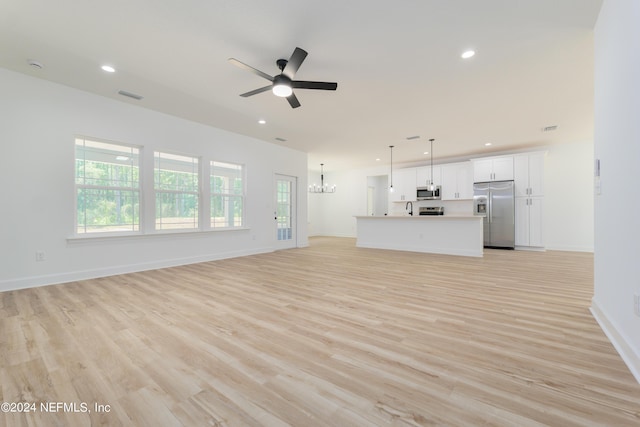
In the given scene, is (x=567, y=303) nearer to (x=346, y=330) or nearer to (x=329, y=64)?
(x=346, y=330)

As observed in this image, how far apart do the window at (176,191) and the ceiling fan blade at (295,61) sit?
3.48 meters

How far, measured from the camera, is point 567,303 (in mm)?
2945

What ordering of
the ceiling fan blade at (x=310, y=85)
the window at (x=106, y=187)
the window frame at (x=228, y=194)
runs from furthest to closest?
the window frame at (x=228, y=194)
the window at (x=106, y=187)
the ceiling fan blade at (x=310, y=85)

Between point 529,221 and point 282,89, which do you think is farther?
point 529,221

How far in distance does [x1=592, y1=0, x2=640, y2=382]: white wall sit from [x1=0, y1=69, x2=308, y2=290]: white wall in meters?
5.98

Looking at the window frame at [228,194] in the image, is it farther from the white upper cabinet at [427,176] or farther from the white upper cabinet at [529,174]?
the white upper cabinet at [529,174]

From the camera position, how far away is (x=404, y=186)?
9.43 meters

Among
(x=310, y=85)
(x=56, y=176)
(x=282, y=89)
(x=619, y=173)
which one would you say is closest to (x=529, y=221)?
(x=619, y=173)

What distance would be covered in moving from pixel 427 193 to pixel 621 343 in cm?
733

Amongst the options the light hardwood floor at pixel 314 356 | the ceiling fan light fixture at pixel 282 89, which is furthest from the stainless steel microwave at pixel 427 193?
the ceiling fan light fixture at pixel 282 89

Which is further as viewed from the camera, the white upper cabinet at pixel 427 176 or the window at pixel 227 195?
the white upper cabinet at pixel 427 176

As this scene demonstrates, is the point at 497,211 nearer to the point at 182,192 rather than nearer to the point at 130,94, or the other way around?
the point at 182,192

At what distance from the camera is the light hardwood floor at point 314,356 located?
136cm

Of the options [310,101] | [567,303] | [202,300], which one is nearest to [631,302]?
[567,303]
